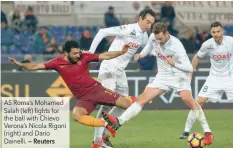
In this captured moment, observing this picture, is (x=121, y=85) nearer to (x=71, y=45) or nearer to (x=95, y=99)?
(x=95, y=99)

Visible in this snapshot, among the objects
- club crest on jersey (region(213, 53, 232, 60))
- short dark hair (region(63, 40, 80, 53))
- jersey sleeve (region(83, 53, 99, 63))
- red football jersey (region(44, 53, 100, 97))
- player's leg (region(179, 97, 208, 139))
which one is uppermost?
short dark hair (region(63, 40, 80, 53))

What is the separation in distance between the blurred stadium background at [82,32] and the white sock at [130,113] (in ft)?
24.6

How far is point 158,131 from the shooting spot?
16.7 m

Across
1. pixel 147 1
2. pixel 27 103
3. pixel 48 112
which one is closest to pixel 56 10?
pixel 147 1

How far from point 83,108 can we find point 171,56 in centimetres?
206

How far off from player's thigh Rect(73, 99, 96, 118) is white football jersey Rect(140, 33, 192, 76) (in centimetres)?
172

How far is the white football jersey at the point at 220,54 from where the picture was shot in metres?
15.6

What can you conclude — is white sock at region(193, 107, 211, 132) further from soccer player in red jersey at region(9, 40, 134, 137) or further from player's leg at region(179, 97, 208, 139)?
soccer player in red jersey at region(9, 40, 134, 137)

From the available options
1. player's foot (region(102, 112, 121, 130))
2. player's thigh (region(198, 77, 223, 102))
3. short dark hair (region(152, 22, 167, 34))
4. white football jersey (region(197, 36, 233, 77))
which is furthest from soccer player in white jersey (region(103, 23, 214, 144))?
white football jersey (region(197, 36, 233, 77))

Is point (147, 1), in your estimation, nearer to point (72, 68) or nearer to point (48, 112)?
point (48, 112)

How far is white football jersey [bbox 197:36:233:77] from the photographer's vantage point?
15594mm

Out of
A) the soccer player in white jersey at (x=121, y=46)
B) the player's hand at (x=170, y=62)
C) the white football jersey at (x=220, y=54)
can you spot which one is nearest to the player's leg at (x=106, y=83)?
the soccer player in white jersey at (x=121, y=46)

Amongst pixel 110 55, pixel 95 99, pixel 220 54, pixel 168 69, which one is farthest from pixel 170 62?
pixel 220 54

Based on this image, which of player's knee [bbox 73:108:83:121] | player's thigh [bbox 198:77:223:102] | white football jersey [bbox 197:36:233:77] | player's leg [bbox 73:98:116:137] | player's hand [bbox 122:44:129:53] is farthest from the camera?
player's thigh [bbox 198:77:223:102]
